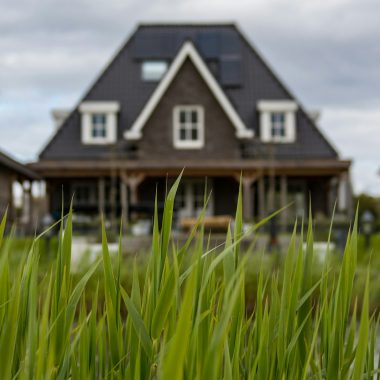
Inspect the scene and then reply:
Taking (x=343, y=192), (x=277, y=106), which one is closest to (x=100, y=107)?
(x=277, y=106)

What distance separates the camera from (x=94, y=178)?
25.9 meters

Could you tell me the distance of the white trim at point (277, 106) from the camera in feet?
82.3

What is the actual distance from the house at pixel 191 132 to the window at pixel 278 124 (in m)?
0.03

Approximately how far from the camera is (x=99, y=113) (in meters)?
25.5

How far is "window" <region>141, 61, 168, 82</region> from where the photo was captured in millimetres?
26031

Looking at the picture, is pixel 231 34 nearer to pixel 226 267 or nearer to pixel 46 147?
pixel 46 147

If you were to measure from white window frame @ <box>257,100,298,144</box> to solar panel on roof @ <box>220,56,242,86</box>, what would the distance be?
1.28 m

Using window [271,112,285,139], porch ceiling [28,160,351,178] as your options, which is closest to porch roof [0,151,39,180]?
porch ceiling [28,160,351,178]

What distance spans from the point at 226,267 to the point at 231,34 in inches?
995

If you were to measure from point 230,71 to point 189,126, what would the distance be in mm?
2581

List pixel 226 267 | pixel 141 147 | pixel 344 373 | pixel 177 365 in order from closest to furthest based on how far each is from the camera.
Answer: pixel 177 365 < pixel 226 267 < pixel 344 373 < pixel 141 147

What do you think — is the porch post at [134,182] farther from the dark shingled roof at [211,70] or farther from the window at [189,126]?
the window at [189,126]

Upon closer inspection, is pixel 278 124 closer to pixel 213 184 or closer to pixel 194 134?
pixel 194 134

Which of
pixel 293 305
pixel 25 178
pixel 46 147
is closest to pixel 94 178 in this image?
pixel 46 147
